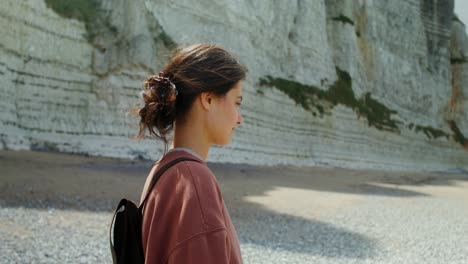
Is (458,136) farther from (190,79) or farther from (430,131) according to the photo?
(190,79)

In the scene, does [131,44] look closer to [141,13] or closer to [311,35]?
[141,13]

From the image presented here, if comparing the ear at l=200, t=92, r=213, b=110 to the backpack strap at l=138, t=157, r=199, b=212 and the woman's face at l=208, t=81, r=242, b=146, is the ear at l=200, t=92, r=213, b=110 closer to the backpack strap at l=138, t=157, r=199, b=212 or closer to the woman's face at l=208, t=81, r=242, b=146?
the woman's face at l=208, t=81, r=242, b=146

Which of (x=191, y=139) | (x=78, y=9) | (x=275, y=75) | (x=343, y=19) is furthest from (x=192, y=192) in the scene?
(x=343, y=19)

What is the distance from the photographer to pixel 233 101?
1.33 m

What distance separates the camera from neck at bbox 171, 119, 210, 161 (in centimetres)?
130

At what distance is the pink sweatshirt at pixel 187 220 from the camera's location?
3.45ft

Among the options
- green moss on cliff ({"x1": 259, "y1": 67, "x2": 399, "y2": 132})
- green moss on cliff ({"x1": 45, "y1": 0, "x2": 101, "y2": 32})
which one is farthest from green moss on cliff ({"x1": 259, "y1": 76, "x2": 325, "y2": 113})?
green moss on cliff ({"x1": 45, "y1": 0, "x2": 101, "y2": 32})

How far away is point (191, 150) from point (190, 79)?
0.20 meters

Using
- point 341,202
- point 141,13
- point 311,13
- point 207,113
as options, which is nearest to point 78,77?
point 141,13

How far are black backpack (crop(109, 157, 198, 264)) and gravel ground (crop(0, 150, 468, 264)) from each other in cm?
354

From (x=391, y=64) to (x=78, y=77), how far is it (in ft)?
77.2

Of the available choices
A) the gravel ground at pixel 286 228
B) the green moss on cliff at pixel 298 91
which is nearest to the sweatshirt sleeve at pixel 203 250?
the gravel ground at pixel 286 228

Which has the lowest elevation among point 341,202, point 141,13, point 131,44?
point 341,202

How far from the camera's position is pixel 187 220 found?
107 centimetres
